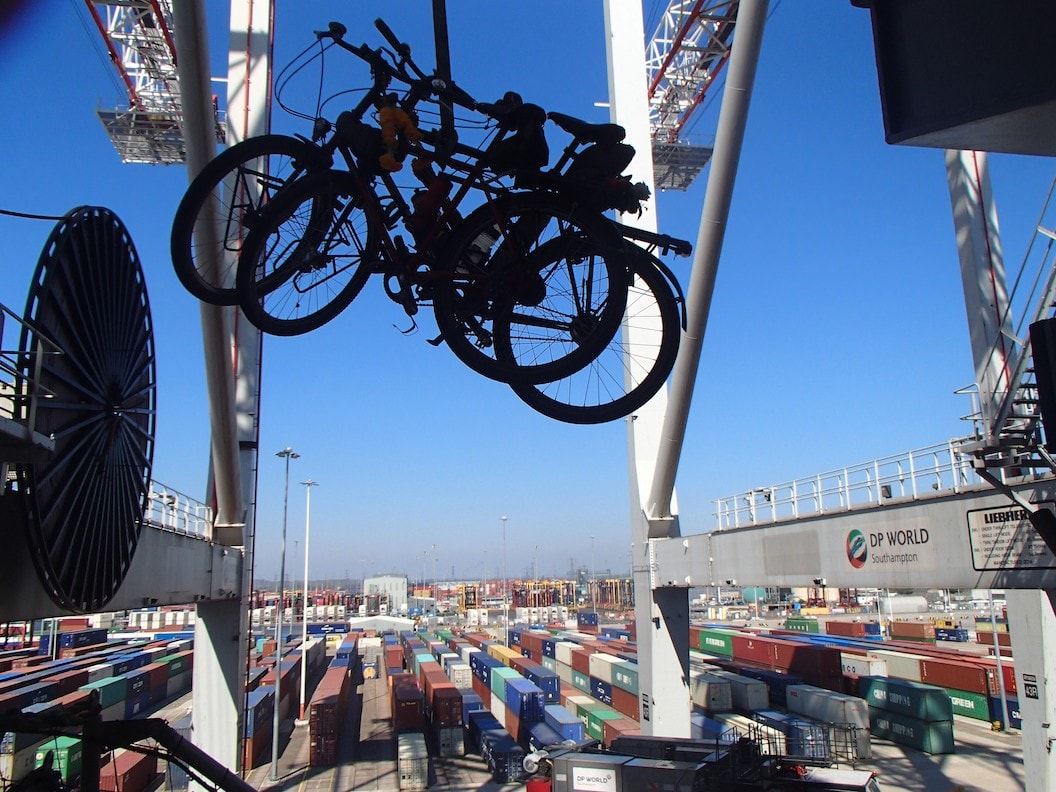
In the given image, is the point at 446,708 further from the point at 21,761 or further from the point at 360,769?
the point at 21,761

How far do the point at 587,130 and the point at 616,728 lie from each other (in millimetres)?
34901

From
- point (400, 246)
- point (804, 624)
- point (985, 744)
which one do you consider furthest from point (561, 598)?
point (400, 246)

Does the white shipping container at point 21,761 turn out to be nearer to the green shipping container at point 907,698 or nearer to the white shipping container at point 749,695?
the white shipping container at point 749,695

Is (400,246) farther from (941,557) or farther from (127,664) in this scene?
(127,664)

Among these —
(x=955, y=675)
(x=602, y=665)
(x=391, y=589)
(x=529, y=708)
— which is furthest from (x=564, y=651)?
(x=391, y=589)

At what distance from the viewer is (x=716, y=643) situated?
60.6 m

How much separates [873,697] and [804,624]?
4391 cm

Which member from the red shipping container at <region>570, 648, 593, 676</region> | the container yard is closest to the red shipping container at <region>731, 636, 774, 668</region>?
the container yard

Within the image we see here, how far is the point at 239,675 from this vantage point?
23.0 meters

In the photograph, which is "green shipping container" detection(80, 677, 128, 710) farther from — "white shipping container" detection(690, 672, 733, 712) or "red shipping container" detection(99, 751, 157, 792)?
"white shipping container" detection(690, 672, 733, 712)

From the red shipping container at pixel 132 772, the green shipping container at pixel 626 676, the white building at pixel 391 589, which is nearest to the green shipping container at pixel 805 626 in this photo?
the green shipping container at pixel 626 676

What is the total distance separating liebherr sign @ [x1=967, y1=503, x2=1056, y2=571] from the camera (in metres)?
14.1

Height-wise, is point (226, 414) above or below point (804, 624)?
above

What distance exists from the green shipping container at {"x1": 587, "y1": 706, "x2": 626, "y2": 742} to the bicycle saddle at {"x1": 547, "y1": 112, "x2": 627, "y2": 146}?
119 ft
